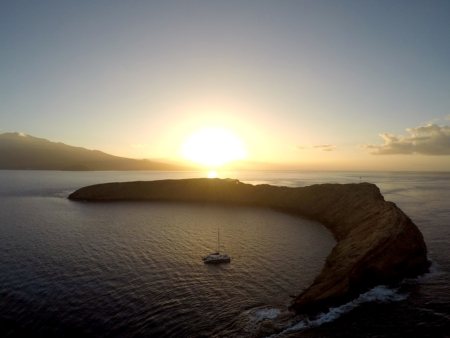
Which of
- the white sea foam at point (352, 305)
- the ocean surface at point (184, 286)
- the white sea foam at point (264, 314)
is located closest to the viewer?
the white sea foam at point (352, 305)

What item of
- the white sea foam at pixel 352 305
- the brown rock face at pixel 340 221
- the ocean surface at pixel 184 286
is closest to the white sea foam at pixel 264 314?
the ocean surface at pixel 184 286

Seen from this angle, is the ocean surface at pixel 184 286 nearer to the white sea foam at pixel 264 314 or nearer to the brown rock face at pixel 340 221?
the white sea foam at pixel 264 314

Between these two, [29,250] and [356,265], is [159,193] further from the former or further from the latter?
[356,265]

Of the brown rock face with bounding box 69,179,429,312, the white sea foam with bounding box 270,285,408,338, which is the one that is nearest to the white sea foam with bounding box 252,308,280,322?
the brown rock face with bounding box 69,179,429,312

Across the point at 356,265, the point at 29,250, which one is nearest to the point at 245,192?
the point at 29,250

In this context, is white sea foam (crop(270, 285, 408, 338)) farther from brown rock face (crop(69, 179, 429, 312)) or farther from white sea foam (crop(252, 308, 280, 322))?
white sea foam (crop(252, 308, 280, 322))

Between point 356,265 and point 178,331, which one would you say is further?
point 356,265
